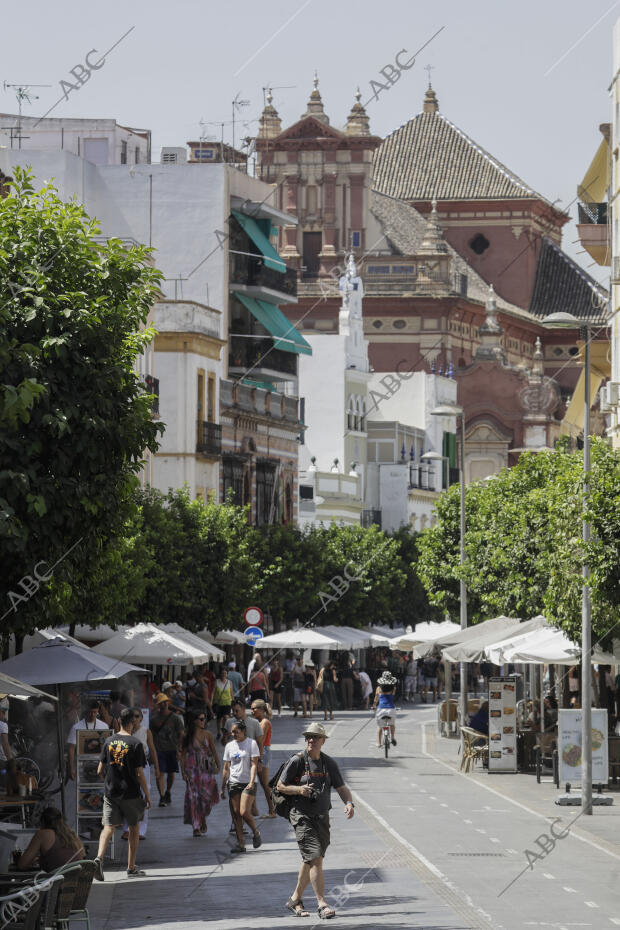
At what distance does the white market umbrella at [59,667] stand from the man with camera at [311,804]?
23.6ft

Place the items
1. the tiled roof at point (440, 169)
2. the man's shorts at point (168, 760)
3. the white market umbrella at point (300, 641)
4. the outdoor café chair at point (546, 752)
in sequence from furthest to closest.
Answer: the tiled roof at point (440, 169)
the white market umbrella at point (300, 641)
the outdoor café chair at point (546, 752)
the man's shorts at point (168, 760)

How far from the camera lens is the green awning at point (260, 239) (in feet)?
267

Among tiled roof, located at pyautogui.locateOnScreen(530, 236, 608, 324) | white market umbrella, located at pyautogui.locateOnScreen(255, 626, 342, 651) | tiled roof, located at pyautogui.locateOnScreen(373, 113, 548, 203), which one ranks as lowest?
white market umbrella, located at pyautogui.locateOnScreen(255, 626, 342, 651)

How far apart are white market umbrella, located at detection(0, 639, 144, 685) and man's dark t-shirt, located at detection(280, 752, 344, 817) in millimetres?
7203

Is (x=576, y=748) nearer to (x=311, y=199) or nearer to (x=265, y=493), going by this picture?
(x=265, y=493)

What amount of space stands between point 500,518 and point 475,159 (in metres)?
101

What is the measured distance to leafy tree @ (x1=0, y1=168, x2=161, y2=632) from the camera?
18.3 meters

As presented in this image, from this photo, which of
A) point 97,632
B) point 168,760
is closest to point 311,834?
point 168,760

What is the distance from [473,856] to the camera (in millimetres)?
22562

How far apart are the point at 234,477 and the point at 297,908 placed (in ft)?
199

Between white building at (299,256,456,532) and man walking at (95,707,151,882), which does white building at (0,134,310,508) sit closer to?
white building at (299,256,456,532)

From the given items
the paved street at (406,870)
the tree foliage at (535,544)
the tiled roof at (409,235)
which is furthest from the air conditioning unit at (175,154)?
the paved street at (406,870)

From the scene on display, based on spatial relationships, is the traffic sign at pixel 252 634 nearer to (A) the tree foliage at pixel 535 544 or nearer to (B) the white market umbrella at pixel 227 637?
(A) the tree foliage at pixel 535 544

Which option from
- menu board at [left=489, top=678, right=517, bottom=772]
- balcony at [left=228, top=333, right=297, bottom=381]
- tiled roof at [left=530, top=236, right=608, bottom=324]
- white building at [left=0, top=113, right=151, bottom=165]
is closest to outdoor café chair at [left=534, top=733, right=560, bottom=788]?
menu board at [left=489, top=678, right=517, bottom=772]
